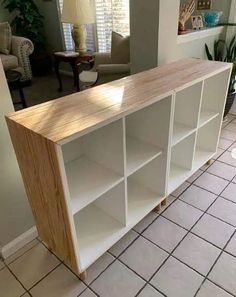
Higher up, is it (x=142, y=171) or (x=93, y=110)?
(x=93, y=110)

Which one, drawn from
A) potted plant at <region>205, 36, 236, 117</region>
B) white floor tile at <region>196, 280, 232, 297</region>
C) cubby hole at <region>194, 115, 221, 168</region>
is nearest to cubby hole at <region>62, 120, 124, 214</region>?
white floor tile at <region>196, 280, 232, 297</region>

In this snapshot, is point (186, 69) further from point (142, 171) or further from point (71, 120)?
point (71, 120)

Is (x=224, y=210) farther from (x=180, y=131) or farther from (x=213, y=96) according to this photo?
(x=213, y=96)

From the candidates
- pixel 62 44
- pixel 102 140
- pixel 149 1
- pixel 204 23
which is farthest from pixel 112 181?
pixel 62 44

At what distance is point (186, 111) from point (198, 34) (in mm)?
1000

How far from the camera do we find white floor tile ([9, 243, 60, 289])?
1.32 meters

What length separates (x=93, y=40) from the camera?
418 cm

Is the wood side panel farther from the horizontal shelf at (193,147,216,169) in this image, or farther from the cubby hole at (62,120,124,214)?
the horizontal shelf at (193,147,216,169)

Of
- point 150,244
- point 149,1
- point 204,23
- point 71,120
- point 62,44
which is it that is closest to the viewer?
point 71,120

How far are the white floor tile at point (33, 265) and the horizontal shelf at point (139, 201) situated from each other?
1.65ft

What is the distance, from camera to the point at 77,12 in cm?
317

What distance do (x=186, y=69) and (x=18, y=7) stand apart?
13.2ft

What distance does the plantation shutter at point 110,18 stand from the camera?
349 cm

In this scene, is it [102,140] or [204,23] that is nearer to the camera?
[102,140]
